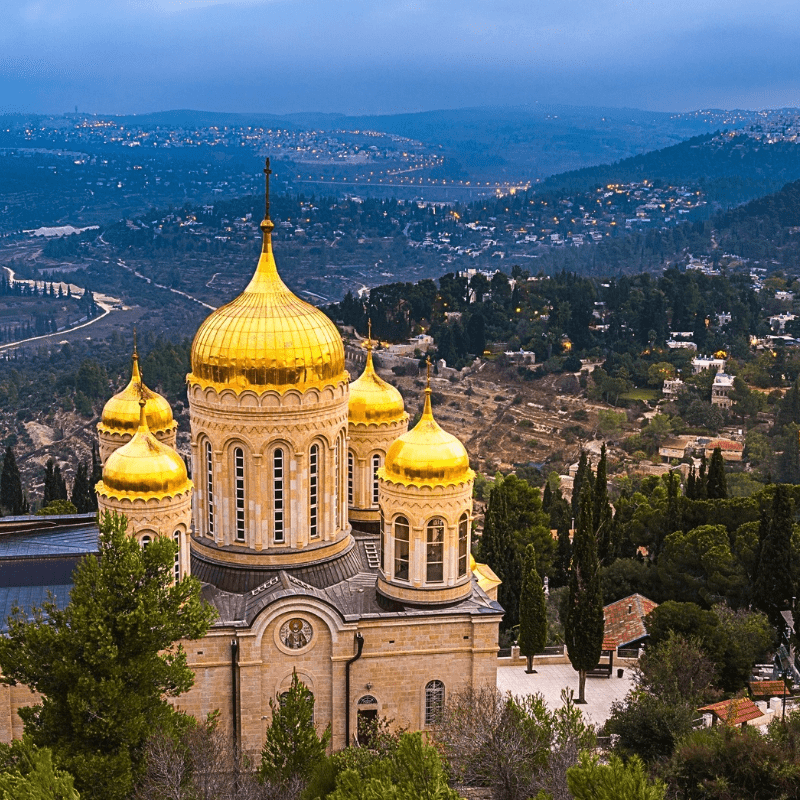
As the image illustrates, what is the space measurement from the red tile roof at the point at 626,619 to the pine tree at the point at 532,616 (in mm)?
2883

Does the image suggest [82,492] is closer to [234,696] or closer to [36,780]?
[234,696]

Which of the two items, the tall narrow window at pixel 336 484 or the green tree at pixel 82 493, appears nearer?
the tall narrow window at pixel 336 484

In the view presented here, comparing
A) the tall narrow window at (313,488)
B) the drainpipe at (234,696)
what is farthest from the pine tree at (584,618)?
the drainpipe at (234,696)

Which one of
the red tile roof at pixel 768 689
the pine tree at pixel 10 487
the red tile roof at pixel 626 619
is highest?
the red tile roof at pixel 768 689

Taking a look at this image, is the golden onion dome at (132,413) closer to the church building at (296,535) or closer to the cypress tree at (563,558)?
the church building at (296,535)

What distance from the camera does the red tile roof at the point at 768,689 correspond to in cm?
2848

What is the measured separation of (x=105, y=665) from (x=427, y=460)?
8112mm

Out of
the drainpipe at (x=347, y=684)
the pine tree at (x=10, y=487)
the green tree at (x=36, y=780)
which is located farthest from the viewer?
the pine tree at (x=10, y=487)

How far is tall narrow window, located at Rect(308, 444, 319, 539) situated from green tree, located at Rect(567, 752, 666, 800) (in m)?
9.98

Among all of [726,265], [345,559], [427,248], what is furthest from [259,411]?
[427,248]

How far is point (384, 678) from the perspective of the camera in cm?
2492

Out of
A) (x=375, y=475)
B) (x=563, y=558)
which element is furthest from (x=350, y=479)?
(x=563, y=558)

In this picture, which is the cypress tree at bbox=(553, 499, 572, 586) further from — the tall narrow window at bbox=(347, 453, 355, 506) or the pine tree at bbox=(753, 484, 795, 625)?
the tall narrow window at bbox=(347, 453, 355, 506)

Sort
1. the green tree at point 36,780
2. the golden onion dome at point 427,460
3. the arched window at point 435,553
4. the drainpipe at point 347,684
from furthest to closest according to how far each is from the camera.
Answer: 1. the arched window at point 435,553
2. the golden onion dome at point 427,460
3. the drainpipe at point 347,684
4. the green tree at point 36,780
